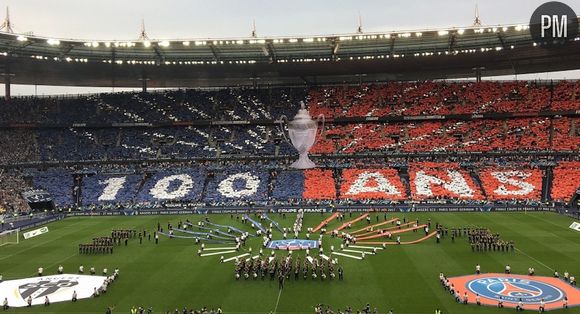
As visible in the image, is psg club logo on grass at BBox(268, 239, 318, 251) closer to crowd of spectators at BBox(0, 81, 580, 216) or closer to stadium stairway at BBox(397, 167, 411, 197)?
crowd of spectators at BBox(0, 81, 580, 216)

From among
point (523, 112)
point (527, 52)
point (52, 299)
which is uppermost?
point (527, 52)

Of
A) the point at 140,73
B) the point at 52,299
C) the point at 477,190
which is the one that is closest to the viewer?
the point at 52,299

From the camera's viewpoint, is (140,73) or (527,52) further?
(140,73)

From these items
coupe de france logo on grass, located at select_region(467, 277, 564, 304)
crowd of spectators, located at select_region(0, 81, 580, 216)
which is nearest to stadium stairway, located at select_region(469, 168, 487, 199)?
crowd of spectators, located at select_region(0, 81, 580, 216)

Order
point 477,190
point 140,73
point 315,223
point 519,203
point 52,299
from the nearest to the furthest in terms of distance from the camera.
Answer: point 52,299, point 315,223, point 519,203, point 477,190, point 140,73

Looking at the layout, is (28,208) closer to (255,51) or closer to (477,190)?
(255,51)

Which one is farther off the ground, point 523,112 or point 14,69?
point 14,69

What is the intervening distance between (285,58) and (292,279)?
4488 centimetres

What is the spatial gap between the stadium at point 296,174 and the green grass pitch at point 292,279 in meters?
0.19

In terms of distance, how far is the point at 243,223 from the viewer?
49.1 metres

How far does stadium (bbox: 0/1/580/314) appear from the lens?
29891 mm

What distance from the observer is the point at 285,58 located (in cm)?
6988

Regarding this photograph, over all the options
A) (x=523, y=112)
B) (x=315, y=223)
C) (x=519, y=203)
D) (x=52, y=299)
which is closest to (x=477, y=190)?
(x=519, y=203)

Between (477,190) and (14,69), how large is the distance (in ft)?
224
